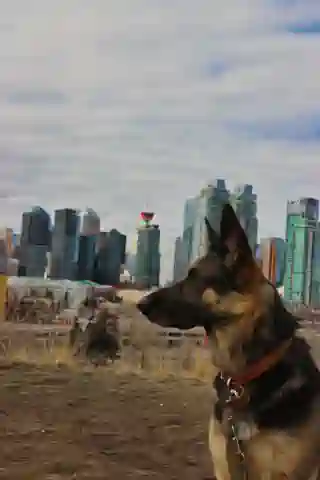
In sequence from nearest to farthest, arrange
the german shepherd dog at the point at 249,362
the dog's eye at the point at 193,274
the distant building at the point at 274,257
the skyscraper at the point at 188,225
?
the german shepherd dog at the point at 249,362, the dog's eye at the point at 193,274, the distant building at the point at 274,257, the skyscraper at the point at 188,225

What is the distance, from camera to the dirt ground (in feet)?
6.23

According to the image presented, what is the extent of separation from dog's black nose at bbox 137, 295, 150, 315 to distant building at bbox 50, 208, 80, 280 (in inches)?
14.9

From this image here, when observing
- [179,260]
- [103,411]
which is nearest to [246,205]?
[179,260]

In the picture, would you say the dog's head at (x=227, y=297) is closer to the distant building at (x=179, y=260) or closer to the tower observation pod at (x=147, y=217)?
the distant building at (x=179, y=260)

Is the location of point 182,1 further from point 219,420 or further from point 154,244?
point 219,420

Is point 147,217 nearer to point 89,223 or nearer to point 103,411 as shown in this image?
point 89,223

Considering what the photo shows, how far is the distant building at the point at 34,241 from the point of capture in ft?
6.68

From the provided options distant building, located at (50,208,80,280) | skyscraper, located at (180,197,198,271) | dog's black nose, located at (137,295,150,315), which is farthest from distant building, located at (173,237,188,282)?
distant building, located at (50,208,80,280)

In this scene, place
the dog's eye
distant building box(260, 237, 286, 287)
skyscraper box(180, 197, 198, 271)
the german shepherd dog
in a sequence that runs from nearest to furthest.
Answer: the german shepherd dog
the dog's eye
distant building box(260, 237, 286, 287)
skyscraper box(180, 197, 198, 271)

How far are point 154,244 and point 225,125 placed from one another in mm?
418

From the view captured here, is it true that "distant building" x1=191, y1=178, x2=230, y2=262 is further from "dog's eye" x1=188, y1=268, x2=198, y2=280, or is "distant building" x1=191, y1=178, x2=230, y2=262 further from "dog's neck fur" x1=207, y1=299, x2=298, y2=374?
"dog's neck fur" x1=207, y1=299, x2=298, y2=374

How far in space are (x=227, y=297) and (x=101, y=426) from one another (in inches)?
24.7

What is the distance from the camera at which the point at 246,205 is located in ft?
6.56

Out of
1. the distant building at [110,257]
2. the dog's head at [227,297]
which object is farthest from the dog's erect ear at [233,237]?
the distant building at [110,257]
